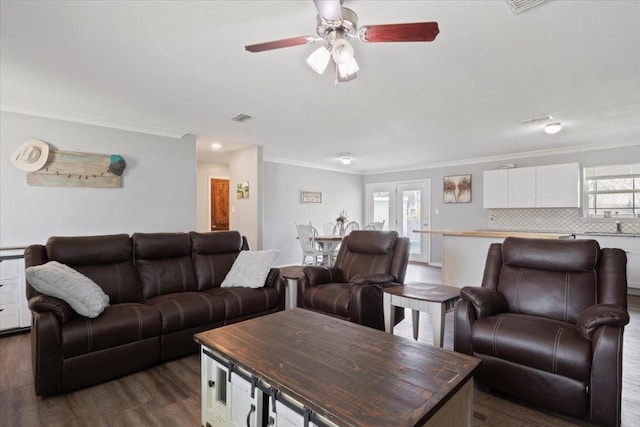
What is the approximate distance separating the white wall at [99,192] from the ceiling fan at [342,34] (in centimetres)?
332

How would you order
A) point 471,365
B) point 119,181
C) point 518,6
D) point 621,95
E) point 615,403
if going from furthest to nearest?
1. point 119,181
2. point 621,95
3. point 518,6
4. point 615,403
5. point 471,365

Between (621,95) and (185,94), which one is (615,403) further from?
(185,94)

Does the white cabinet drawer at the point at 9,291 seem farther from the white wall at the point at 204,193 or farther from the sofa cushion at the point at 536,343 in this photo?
the sofa cushion at the point at 536,343

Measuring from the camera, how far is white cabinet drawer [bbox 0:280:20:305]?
3244 millimetres

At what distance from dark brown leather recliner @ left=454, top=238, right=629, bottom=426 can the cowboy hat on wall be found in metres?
4.61

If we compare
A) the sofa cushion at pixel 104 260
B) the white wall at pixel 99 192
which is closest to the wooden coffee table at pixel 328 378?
the sofa cushion at pixel 104 260

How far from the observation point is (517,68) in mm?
2648

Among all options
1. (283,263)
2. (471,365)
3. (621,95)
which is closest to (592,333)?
(471,365)

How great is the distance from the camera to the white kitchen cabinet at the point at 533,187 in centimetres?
542

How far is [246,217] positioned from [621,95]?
17.6ft

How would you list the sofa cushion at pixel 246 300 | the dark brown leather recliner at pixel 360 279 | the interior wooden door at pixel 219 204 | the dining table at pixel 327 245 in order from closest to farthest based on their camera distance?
the dark brown leather recliner at pixel 360 279, the sofa cushion at pixel 246 300, the dining table at pixel 327 245, the interior wooden door at pixel 219 204

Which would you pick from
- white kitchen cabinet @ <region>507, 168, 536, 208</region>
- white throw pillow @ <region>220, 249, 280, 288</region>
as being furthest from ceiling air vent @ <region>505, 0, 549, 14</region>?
white kitchen cabinet @ <region>507, 168, 536, 208</region>

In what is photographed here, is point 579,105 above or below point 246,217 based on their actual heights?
above

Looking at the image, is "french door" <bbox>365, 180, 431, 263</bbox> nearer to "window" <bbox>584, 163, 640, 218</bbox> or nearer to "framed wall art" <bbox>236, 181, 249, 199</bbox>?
"window" <bbox>584, 163, 640, 218</bbox>
